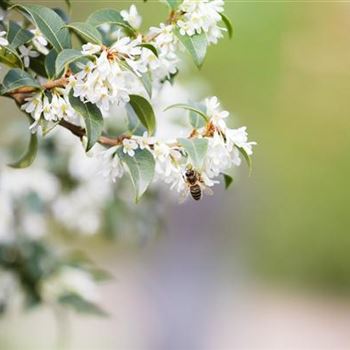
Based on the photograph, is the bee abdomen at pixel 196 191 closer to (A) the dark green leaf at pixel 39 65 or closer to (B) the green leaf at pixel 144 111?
(B) the green leaf at pixel 144 111

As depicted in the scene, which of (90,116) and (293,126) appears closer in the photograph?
(90,116)

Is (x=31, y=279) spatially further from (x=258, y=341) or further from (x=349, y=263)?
(x=349, y=263)

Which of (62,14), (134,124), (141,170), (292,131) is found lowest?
(141,170)

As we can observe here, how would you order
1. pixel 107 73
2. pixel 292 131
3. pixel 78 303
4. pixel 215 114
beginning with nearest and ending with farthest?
pixel 107 73, pixel 215 114, pixel 78 303, pixel 292 131

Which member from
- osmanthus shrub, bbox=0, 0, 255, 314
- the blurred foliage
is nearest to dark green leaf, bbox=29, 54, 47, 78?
osmanthus shrub, bbox=0, 0, 255, 314


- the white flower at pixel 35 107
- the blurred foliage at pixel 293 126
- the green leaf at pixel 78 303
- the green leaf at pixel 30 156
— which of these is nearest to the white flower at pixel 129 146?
the white flower at pixel 35 107

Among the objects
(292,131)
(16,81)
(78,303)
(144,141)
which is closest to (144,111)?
(144,141)

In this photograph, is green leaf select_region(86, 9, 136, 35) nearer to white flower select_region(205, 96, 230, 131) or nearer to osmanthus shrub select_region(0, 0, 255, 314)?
osmanthus shrub select_region(0, 0, 255, 314)

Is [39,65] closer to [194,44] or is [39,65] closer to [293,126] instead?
[194,44]
